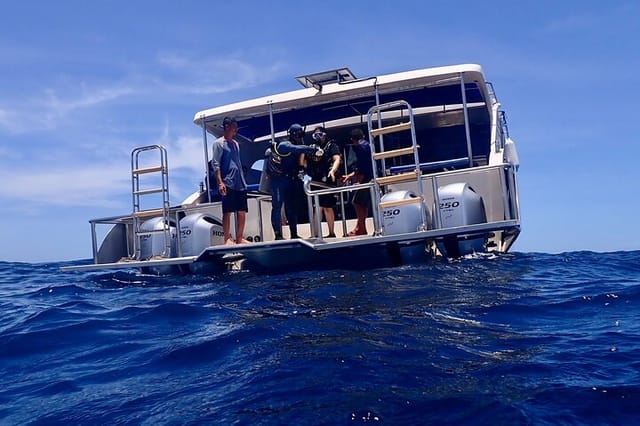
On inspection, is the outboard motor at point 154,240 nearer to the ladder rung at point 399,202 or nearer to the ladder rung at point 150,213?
the ladder rung at point 150,213

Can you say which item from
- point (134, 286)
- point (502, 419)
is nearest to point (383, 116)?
point (134, 286)

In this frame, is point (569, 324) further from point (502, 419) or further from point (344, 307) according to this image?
point (502, 419)

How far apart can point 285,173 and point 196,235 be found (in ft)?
4.94

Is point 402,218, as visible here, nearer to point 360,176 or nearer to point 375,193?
point 375,193

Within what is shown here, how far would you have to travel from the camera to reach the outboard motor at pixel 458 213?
21.4 ft

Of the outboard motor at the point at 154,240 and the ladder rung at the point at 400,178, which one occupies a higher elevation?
the ladder rung at the point at 400,178

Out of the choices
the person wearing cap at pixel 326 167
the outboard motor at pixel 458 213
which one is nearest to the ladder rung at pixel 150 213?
the person wearing cap at pixel 326 167

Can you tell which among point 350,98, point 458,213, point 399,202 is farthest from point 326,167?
point 458,213

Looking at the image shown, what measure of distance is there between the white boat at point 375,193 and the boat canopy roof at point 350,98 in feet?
0.06

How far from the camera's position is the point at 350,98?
9406 mm

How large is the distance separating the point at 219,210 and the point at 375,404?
21.2 ft

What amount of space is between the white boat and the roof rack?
18mm

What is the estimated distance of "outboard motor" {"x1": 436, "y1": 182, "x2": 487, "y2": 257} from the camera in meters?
6.52

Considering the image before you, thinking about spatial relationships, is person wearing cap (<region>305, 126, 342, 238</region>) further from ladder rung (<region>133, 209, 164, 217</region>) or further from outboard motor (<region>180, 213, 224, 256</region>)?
ladder rung (<region>133, 209, 164, 217</region>)
